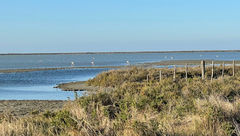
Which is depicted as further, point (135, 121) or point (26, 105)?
point (26, 105)

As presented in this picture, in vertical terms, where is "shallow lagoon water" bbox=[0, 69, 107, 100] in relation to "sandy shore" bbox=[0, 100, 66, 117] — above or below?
below

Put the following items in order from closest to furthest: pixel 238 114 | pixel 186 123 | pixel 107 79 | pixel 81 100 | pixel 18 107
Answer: pixel 186 123 < pixel 238 114 < pixel 81 100 < pixel 18 107 < pixel 107 79

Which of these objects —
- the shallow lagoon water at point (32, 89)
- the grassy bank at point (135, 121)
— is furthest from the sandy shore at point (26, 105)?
the grassy bank at point (135, 121)

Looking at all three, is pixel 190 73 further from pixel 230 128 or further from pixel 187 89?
pixel 230 128

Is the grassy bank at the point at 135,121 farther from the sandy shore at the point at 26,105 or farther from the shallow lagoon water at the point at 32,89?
the sandy shore at the point at 26,105

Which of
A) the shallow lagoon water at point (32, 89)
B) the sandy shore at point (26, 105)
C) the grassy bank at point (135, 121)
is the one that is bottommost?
the shallow lagoon water at point (32, 89)

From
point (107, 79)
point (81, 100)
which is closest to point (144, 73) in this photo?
point (107, 79)

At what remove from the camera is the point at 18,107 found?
2009cm

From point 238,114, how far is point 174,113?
173 centimetres

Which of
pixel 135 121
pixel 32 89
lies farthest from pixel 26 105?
pixel 135 121

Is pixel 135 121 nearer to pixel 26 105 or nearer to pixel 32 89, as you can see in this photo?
pixel 26 105

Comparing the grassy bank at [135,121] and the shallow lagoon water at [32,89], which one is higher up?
the grassy bank at [135,121]

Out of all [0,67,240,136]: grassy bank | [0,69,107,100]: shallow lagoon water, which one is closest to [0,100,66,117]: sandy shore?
[0,69,107,100]: shallow lagoon water

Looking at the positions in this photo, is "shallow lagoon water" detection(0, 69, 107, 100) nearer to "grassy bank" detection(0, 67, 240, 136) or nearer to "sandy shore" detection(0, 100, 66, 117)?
"sandy shore" detection(0, 100, 66, 117)
